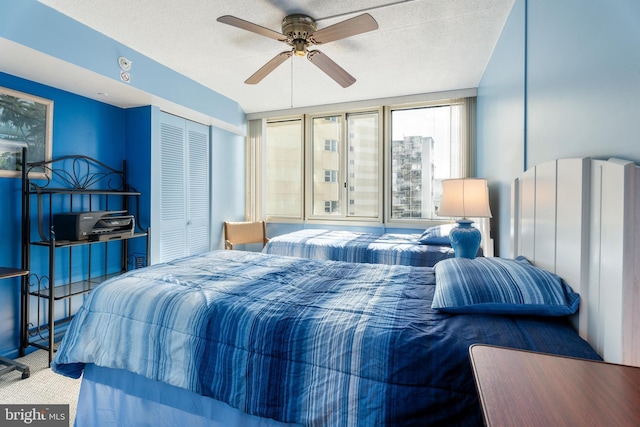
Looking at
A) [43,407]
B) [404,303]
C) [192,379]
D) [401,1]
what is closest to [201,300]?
[192,379]

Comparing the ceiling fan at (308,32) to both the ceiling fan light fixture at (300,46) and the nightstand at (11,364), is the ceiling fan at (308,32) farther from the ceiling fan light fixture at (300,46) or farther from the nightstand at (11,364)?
the nightstand at (11,364)

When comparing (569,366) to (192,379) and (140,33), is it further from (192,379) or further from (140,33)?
(140,33)

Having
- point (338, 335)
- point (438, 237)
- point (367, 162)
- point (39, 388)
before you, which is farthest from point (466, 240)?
point (39, 388)

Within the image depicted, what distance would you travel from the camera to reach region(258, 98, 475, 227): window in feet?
14.1

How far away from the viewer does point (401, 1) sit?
2.22 metres

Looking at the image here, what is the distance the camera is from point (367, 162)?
185 inches

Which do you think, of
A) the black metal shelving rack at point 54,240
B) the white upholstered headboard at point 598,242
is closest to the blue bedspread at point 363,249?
the white upholstered headboard at point 598,242

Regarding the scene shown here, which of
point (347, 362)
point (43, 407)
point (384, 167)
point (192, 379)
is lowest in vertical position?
point (43, 407)

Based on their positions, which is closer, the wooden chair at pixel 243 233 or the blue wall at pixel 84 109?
Result: the blue wall at pixel 84 109

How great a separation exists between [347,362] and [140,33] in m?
3.02

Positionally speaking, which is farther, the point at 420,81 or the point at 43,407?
the point at 420,81

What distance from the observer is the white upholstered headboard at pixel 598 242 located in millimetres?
884

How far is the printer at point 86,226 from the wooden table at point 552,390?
2881 mm

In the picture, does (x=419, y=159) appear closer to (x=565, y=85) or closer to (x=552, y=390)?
(x=565, y=85)
